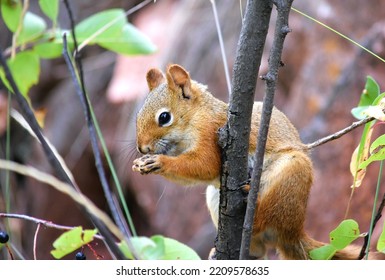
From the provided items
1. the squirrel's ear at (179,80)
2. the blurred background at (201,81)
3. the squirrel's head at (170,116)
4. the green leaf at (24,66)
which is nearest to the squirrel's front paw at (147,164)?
the squirrel's head at (170,116)

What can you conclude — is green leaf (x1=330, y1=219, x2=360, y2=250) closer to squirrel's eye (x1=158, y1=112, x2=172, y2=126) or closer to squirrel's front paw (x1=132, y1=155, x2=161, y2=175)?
squirrel's front paw (x1=132, y1=155, x2=161, y2=175)

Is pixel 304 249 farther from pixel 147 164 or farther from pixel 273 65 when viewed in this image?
pixel 273 65

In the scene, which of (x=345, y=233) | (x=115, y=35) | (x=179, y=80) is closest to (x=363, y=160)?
(x=345, y=233)

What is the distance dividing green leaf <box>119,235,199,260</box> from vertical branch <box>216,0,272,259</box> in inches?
4.6

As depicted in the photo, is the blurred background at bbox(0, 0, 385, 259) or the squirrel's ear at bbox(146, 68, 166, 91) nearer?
the squirrel's ear at bbox(146, 68, 166, 91)

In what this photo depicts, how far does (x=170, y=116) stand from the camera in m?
1.55

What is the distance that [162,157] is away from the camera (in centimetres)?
139

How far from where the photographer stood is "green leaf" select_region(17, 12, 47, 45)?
59.4 inches

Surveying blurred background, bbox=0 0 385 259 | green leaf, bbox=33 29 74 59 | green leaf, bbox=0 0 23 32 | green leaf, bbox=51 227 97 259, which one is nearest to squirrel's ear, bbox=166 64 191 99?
green leaf, bbox=33 29 74 59

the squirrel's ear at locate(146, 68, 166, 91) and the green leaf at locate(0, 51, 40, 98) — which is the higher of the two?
the squirrel's ear at locate(146, 68, 166, 91)

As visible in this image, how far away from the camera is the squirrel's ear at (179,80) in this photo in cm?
157

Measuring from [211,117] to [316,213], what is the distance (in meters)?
1.45

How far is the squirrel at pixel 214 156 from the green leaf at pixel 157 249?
9.5 inches
